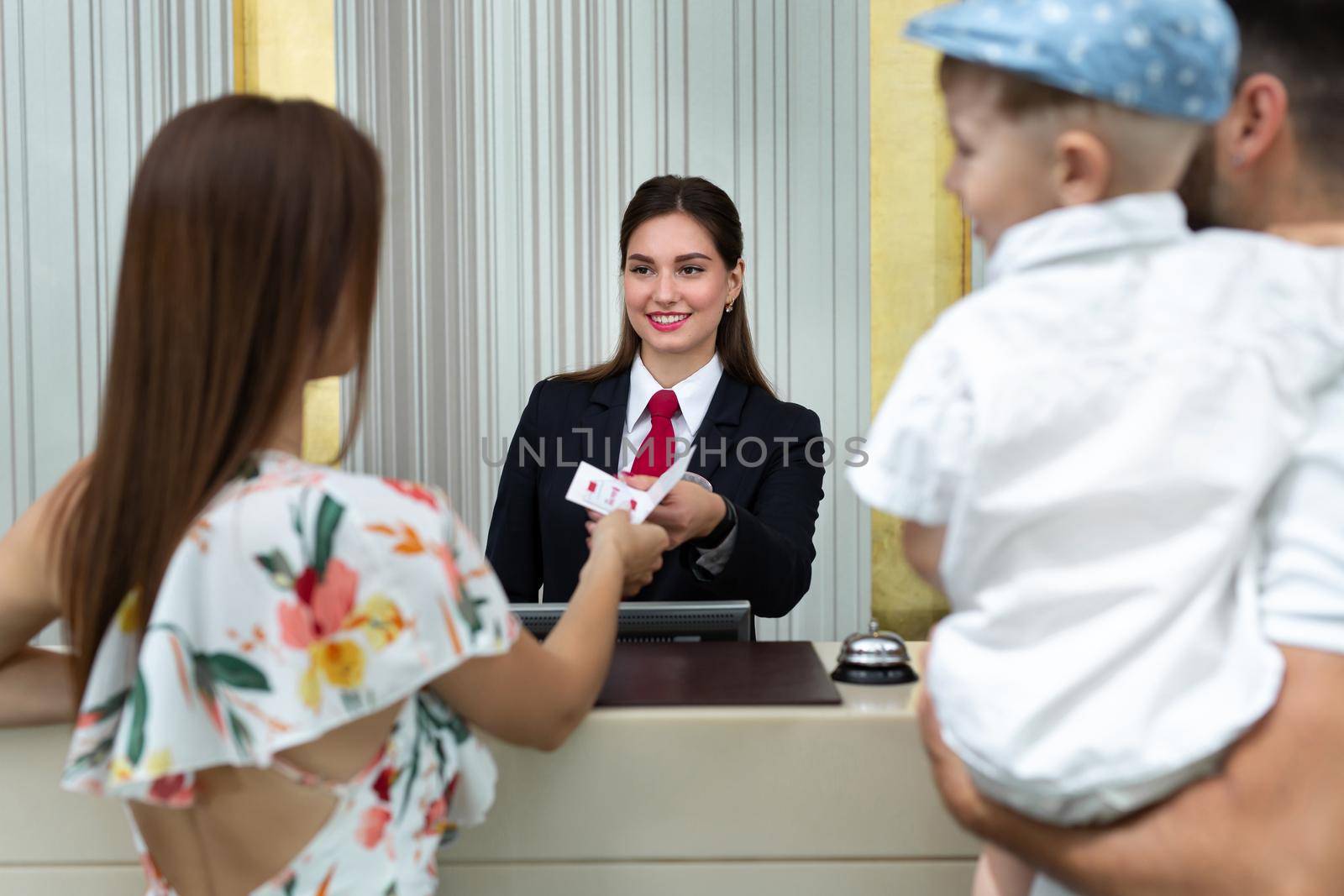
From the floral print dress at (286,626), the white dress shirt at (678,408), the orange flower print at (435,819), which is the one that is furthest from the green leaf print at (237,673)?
the white dress shirt at (678,408)

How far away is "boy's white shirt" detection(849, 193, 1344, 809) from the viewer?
91 cm

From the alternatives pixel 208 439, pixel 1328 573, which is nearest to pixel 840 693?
pixel 1328 573

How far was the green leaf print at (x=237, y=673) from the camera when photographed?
42.3 inches

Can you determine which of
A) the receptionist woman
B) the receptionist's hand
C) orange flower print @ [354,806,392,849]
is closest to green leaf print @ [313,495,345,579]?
orange flower print @ [354,806,392,849]

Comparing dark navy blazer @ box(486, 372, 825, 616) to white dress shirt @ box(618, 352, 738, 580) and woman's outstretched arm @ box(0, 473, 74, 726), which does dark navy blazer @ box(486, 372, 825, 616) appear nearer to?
white dress shirt @ box(618, 352, 738, 580)

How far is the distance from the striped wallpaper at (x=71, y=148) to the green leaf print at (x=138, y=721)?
165 inches

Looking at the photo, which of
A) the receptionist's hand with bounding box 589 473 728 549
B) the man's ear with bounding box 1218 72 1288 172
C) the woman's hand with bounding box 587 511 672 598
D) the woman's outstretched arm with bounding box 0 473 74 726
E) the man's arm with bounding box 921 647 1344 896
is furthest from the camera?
the receptionist's hand with bounding box 589 473 728 549

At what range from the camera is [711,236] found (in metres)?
2.92

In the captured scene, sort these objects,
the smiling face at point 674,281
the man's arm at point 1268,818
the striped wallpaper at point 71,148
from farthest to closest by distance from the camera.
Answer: the striped wallpaper at point 71,148
the smiling face at point 674,281
the man's arm at point 1268,818

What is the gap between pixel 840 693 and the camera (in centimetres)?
155

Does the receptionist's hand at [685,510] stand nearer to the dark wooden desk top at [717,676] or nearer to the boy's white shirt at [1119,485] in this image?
the dark wooden desk top at [717,676]

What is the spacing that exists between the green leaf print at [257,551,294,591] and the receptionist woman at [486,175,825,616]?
1.73 m

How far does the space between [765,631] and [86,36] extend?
12.2 ft

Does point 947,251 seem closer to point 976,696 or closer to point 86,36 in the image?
point 86,36
